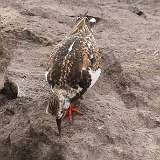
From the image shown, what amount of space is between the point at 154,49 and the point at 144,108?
1890mm

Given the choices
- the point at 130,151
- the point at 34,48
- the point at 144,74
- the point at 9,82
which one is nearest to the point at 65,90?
the point at 130,151

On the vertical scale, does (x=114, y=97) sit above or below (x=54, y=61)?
below

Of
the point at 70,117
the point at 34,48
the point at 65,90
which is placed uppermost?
the point at 65,90

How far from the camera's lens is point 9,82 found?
8367 mm

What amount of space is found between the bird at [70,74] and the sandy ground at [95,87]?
0.32 meters

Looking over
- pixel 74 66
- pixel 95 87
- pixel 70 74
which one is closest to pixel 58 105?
pixel 70 74

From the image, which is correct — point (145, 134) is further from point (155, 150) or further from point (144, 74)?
point (144, 74)

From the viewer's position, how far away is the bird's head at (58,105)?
6707 millimetres

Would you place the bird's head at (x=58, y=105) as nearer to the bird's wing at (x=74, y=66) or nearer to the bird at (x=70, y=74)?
the bird at (x=70, y=74)

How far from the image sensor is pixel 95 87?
8375mm

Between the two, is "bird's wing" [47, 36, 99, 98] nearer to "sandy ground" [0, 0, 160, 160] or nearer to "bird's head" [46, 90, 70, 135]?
"bird's head" [46, 90, 70, 135]

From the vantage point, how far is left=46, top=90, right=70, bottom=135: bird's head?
22.0ft

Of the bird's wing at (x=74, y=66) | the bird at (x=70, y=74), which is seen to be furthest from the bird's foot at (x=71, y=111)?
the bird's wing at (x=74, y=66)

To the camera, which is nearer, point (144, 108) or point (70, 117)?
point (70, 117)
